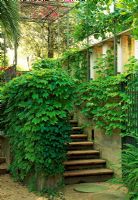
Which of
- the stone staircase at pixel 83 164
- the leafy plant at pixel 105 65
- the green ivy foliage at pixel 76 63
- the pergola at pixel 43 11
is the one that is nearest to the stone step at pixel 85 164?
the stone staircase at pixel 83 164

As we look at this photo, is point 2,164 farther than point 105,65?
No

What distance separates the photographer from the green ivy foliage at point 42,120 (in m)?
6.61

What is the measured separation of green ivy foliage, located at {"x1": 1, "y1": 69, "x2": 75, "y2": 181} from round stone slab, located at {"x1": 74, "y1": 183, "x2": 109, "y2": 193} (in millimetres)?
544

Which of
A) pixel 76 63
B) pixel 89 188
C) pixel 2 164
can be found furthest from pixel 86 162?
pixel 76 63

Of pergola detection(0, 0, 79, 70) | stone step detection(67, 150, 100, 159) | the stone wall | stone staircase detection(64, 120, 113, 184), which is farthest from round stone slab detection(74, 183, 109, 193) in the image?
pergola detection(0, 0, 79, 70)

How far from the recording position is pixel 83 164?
7824 millimetres

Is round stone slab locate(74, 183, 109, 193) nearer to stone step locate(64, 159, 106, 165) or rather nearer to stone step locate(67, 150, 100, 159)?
stone step locate(64, 159, 106, 165)

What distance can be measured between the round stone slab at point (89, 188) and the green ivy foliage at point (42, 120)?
54 centimetres

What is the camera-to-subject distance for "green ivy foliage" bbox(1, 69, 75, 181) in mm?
6613

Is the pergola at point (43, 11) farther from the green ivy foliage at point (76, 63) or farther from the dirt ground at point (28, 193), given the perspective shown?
the dirt ground at point (28, 193)

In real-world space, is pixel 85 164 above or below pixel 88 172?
above

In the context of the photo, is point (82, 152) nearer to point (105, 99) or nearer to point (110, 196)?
point (105, 99)

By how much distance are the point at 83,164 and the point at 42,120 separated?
66.6 inches

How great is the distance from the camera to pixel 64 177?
7328 mm
